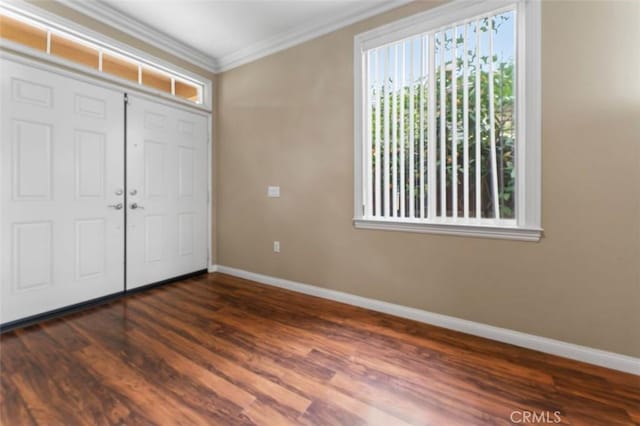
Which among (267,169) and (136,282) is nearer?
(136,282)

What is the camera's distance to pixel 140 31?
2.88 meters

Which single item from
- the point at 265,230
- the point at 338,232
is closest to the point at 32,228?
the point at 265,230

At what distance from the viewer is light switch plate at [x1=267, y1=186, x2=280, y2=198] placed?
3209 mm

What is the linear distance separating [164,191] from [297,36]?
2.22 meters

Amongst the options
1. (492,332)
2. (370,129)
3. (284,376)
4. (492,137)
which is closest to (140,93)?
(370,129)

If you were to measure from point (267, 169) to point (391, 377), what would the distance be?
7.97 feet

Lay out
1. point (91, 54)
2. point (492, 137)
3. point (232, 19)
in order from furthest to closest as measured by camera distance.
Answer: point (232, 19) < point (91, 54) < point (492, 137)

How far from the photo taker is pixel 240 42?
3211 mm

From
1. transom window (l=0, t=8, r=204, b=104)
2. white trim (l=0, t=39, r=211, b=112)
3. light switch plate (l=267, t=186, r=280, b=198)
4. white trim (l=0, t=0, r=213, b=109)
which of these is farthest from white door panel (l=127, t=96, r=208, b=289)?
light switch plate (l=267, t=186, r=280, b=198)

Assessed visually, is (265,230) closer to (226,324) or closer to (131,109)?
(226,324)

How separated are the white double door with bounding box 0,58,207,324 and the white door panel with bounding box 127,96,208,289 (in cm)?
1

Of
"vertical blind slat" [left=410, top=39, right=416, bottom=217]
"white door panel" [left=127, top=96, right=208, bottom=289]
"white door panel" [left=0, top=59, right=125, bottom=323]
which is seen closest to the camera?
"white door panel" [left=0, top=59, right=125, bottom=323]

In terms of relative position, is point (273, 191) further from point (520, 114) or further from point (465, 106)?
point (520, 114)

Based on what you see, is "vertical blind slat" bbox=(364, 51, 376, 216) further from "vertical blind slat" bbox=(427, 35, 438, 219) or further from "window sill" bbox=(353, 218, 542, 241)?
"vertical blind slat" bbox=(427, 35, 438, 219)
